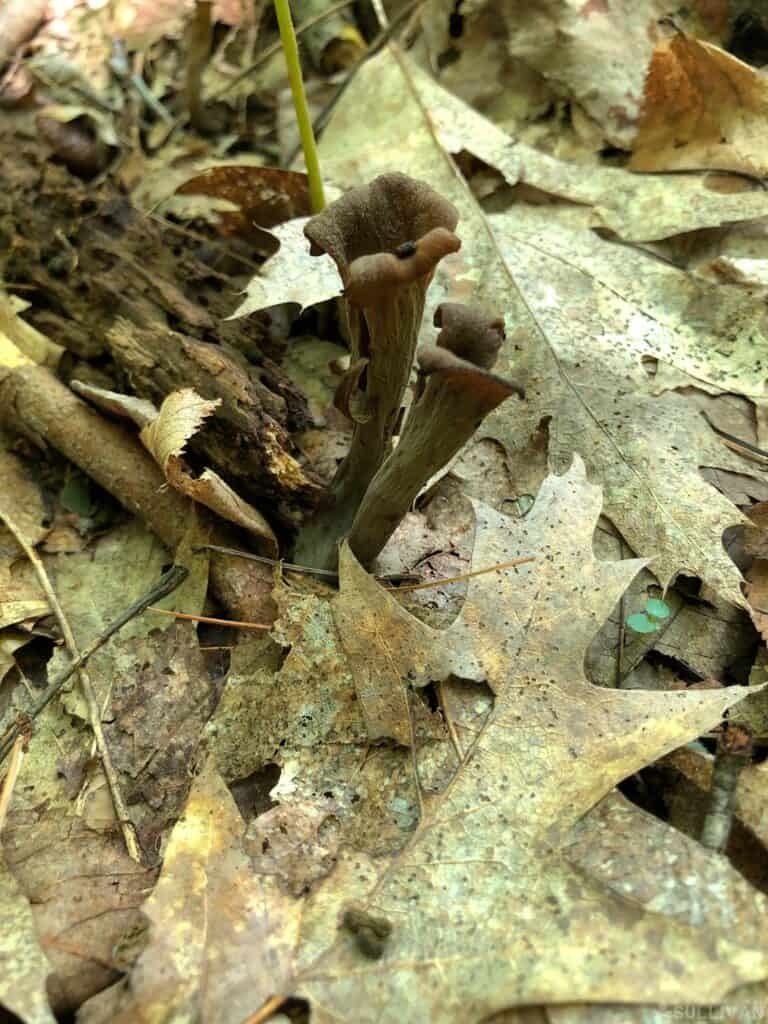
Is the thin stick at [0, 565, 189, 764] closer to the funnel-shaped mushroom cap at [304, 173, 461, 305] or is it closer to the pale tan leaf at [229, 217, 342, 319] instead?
the pale tan leaf at [229, 217, 342, 319]

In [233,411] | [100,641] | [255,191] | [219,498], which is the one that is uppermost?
[255,191]

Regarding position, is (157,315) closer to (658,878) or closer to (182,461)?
(182,461)

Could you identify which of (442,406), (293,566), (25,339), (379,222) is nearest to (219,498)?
(293,566)

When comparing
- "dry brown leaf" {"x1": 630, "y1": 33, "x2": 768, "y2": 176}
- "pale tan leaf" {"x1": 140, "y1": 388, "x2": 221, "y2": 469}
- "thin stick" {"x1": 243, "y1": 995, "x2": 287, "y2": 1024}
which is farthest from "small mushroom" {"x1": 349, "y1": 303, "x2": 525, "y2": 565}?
"dry brown leaf" {"x1": 630, "y1": 33, "x2": 768, "y2": 176}

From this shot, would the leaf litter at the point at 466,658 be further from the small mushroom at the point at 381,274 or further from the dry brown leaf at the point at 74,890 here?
the small mushroom at the point at 381,274

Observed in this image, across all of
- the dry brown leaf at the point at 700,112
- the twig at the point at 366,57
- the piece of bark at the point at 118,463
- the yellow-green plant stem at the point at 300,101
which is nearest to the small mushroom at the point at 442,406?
the piece of bark at the point at 118,463
